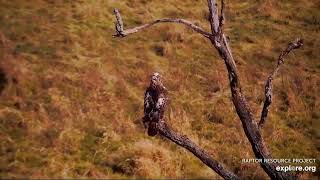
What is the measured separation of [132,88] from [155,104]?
7163 mm

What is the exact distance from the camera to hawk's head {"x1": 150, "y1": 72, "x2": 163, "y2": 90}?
4.14 metres

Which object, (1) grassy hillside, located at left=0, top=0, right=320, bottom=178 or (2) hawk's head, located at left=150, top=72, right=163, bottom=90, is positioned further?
(1) grassy hillside, located at left=0, top=0, right=320, bottom=178

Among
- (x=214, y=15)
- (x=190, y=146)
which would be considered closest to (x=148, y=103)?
(x=190, y=146)

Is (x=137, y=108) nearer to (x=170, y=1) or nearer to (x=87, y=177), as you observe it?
(x=87, y=177)

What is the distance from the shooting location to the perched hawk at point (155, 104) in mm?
3971

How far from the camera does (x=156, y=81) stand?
4145 millimetres

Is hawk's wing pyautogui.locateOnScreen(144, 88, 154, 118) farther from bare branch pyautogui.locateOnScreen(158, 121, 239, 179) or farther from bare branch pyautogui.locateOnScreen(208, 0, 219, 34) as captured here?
bare branch pyautogui.locateOnScreen(208, 0, 219, 34)

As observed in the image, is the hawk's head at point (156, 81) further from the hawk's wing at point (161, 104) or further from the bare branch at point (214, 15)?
the bare branch at point (214, 15)

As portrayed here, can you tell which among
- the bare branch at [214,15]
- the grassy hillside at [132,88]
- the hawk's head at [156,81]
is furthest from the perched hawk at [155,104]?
the grassy hillside at [132,88]

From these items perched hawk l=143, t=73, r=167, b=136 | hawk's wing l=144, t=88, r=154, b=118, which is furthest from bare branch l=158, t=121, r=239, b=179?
hawk's wing l=144, t=88, r=154, b=118

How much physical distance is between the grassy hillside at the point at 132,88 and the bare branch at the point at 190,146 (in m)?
4.87

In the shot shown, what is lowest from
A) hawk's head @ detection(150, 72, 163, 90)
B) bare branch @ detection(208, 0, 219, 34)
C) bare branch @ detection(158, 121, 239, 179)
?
bare branch @ detection(158, 121, 239, 179)

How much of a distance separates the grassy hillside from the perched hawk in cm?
480

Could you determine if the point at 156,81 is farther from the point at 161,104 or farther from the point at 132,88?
the point at 132,88
